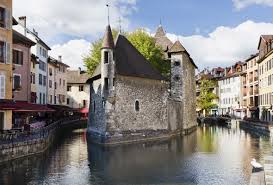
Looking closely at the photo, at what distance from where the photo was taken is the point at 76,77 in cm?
7950

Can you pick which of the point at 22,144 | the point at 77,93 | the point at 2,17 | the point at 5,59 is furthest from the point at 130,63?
the point at 77,93

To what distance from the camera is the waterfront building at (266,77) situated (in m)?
58.2

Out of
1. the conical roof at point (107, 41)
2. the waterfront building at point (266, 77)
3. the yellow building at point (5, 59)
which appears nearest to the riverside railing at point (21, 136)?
the yellow building at point (5, 59)

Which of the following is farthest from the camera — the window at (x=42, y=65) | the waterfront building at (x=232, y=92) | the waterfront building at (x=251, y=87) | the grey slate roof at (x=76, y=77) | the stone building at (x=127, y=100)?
the waterfront building at (x=232, y=92)

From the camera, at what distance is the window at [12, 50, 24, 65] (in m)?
37.9

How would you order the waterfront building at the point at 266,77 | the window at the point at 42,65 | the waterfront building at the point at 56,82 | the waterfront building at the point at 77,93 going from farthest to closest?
the waterfront building at the point at 77,93 → the waterfront building at the point at 56,82 → the waterfront building at the point at 266,77 → the window at the point at 42,65

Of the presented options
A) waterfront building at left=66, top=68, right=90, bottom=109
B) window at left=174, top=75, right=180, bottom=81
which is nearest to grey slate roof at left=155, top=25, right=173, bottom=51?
window at left=174, top=75, right=180, bottom=81

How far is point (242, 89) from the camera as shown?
279ft

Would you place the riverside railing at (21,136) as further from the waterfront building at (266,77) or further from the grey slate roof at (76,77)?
the grey slate roof at (76,77)

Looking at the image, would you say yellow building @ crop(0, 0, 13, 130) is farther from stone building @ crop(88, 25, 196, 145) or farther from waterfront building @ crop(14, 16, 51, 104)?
waterfront building @ crop(14, 16, 51, 104)

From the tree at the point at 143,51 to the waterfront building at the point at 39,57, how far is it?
5992 mm

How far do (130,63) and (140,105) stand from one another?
449 cm

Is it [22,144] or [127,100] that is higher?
[127,100]

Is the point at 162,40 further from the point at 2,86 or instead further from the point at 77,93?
the point at 2,86
